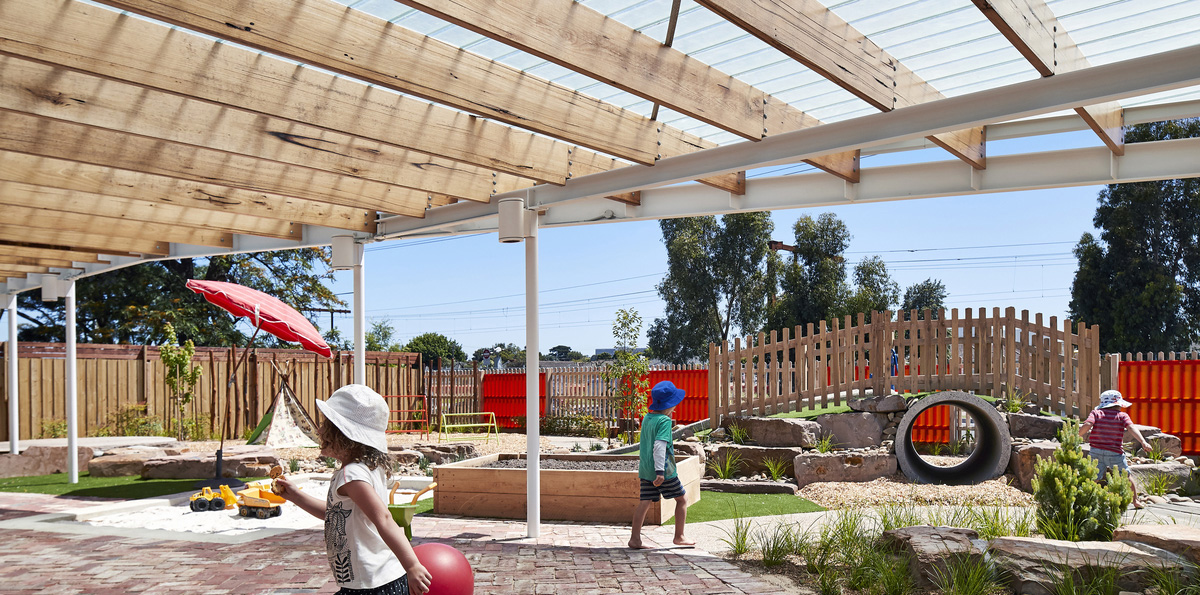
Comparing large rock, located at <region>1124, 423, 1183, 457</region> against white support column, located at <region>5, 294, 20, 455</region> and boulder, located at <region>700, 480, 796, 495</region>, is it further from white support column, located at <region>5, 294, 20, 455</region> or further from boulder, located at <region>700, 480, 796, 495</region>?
white support column, located at <region>5, 294, 20, 455</region>

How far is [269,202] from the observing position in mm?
8477

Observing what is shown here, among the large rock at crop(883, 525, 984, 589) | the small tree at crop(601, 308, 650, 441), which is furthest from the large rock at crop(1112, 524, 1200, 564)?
the small tree at crop(601, 308, 650, 441)

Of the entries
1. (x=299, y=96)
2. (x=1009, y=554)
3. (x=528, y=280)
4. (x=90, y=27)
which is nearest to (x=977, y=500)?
(x=1009, y=554)

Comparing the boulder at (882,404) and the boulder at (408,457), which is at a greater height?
the boulder at (882,404)

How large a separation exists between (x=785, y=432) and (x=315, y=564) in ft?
23.4

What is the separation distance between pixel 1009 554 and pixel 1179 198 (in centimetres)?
3040

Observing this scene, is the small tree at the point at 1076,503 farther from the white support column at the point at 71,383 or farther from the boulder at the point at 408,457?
the white support column at the point at 71,383

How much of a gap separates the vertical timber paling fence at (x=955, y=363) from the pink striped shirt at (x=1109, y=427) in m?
3.01

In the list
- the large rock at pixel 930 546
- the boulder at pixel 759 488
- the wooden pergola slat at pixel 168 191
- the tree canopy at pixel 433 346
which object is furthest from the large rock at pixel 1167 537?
the tree canopy at pixel 433 346

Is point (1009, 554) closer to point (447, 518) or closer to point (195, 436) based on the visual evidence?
point (447, 518)

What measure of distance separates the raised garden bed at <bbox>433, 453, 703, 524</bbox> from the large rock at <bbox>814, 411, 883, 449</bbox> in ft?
12.5

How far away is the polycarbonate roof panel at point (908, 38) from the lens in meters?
4.46

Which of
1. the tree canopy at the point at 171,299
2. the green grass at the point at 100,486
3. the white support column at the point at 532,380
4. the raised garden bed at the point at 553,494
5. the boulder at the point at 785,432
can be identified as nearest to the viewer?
the white support column at the point at 532,380

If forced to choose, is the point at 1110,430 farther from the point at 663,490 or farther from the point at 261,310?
the point at 261,310
